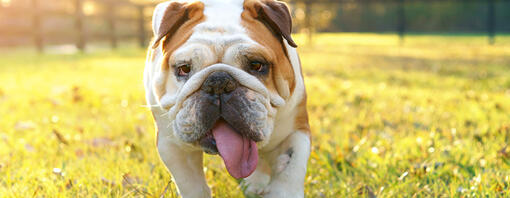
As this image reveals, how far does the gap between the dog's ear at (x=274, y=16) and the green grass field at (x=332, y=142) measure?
2.64ft

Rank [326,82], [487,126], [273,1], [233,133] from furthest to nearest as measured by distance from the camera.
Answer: [326,82]
[487,126]
[273,1]
[233,133]

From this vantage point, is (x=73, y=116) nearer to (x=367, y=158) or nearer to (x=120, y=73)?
(x=367, y=158)

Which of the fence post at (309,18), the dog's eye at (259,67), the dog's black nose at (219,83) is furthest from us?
the fence post at (309,18)

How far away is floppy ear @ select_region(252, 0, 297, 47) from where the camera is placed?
211 cm

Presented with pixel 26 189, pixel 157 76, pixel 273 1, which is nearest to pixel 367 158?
pixel 273 1

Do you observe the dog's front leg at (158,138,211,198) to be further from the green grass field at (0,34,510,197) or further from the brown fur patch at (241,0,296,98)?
the brown fur patch at (241,0,296,98)

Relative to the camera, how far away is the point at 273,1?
2273 mm

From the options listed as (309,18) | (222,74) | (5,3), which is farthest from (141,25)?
(222,74)

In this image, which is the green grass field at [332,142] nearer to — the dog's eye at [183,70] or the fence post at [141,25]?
the dog's eye at [183,70]

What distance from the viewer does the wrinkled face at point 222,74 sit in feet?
6.08

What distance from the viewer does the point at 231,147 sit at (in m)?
1.88

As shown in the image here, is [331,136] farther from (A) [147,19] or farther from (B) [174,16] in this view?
(A) [147,19]

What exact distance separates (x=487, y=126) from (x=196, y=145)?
8.38 ft

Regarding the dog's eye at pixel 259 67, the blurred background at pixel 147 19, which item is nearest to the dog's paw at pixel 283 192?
the dog's eye at pixel 259 67
